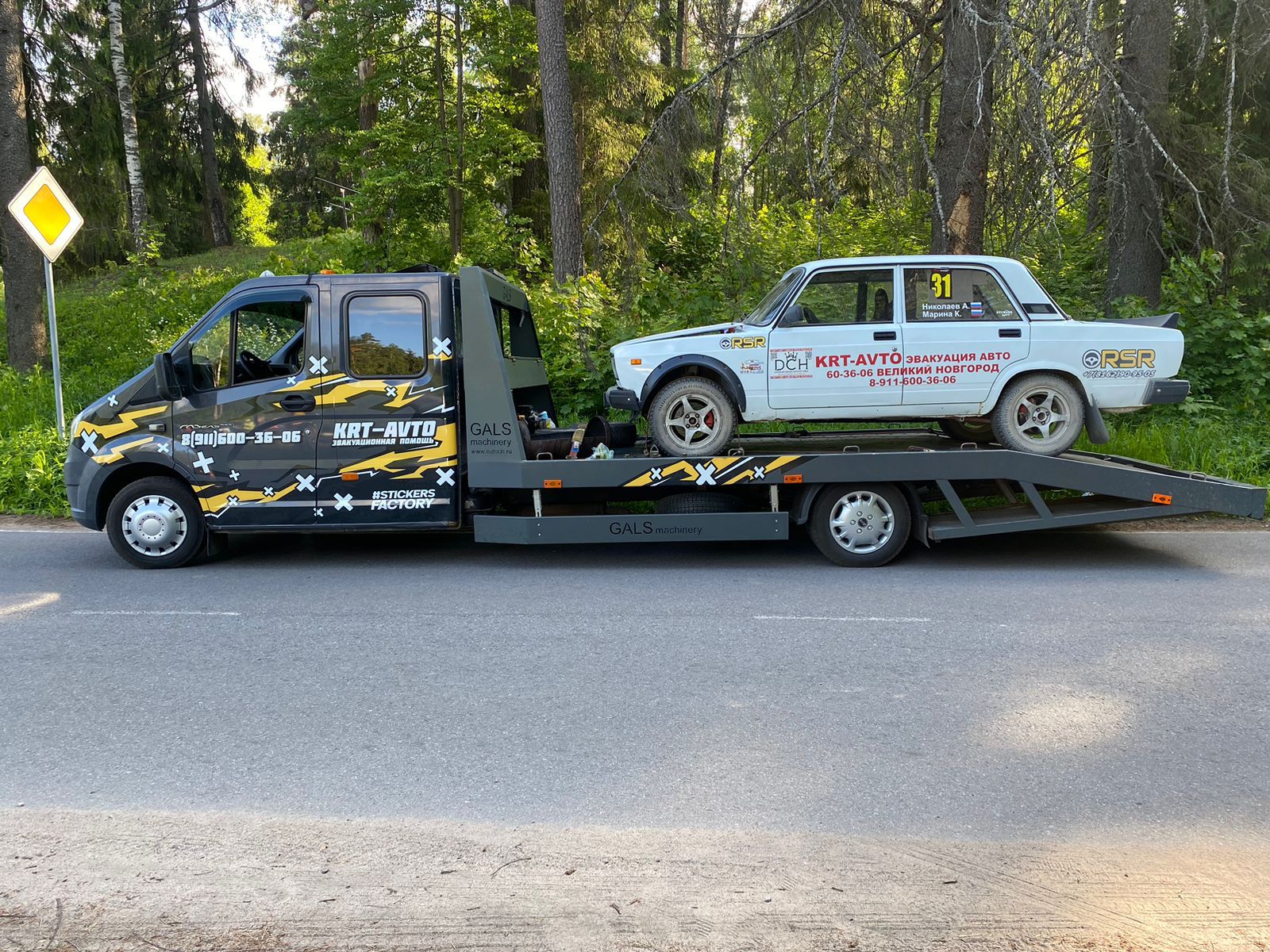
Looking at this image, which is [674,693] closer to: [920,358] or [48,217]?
[920,358]

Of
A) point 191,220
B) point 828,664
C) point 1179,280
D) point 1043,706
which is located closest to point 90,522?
point 828,664

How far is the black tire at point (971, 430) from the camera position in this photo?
9.07 metres

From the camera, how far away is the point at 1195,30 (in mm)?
13305

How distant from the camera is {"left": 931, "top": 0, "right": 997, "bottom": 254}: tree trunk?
11273mm

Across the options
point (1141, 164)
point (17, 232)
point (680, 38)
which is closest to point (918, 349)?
point (1141, 164)

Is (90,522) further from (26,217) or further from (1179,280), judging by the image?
(1179,280)

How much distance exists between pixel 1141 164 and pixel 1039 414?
7.04 m

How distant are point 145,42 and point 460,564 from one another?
93.5 ft

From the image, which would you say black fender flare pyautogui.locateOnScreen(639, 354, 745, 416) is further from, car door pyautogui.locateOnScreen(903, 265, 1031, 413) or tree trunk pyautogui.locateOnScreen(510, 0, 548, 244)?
tree trunk pyautogui.locateOnScreen(510, 0, 548, 244)

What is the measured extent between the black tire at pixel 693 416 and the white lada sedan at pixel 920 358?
13 mm

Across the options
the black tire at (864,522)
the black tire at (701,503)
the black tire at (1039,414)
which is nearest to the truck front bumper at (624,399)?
the black tire at (701,503)

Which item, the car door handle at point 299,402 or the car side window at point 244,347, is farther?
the car side window at point 244,347

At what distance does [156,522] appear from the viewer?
26.8ft

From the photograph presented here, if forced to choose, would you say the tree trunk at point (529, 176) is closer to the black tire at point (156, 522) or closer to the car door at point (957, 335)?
the black tire at point (156, 522)
